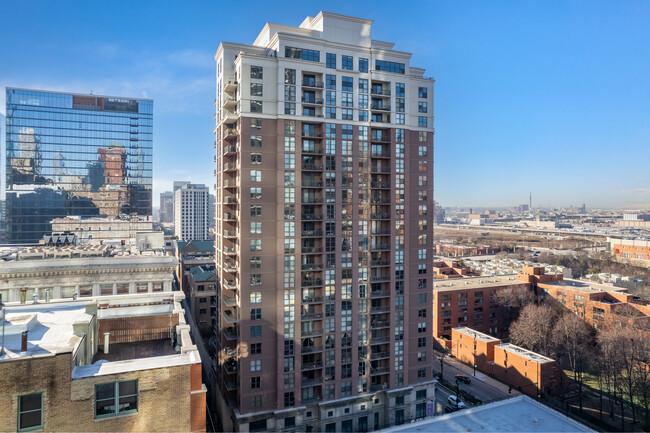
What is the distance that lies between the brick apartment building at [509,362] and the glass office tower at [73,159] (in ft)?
407

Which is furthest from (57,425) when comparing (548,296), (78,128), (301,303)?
(78,128)

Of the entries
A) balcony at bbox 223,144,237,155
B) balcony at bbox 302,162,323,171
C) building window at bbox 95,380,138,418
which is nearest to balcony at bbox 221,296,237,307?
balcony at bbox 223,144,237,155

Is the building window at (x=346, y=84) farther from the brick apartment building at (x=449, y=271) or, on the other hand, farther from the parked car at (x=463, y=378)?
the brick apartment building at (x=449, y=271)

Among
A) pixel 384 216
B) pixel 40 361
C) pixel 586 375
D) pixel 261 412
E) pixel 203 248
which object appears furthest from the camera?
pixel 203 248

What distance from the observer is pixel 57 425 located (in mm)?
16953

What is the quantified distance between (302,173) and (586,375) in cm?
6358

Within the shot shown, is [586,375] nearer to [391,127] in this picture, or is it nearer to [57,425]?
[391,127]

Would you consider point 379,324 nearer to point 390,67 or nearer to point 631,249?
point 390,67

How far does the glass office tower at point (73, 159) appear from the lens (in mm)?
142500

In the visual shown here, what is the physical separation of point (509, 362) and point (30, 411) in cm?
6893

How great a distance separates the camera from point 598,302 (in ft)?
273

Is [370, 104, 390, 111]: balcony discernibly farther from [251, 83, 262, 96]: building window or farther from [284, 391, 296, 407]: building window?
[284, 391, 296, 407]: building window

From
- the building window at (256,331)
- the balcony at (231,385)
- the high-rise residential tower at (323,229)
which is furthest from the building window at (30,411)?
the balcony at (231,385)

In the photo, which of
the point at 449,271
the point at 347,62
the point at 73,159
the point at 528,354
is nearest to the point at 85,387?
the point at 347,62
